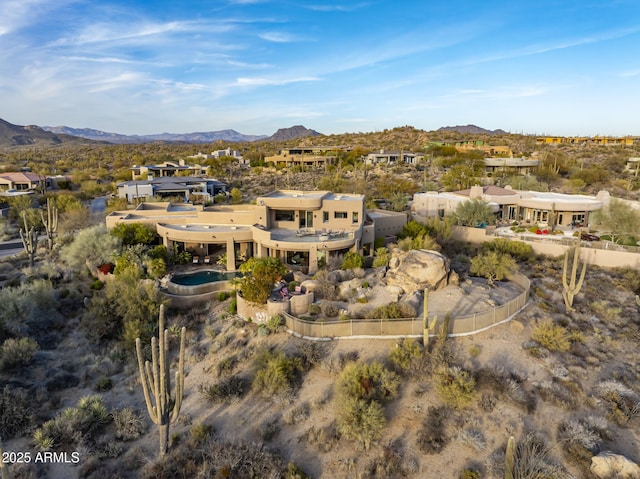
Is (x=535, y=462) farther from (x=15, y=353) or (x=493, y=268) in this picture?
(x=15, y=353)

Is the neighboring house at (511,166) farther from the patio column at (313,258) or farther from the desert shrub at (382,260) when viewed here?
the patio column at (313,258)

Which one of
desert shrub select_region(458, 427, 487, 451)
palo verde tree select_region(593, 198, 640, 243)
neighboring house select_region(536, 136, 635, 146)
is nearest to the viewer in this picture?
desert shrub select_region(458, 427, 487, 451)

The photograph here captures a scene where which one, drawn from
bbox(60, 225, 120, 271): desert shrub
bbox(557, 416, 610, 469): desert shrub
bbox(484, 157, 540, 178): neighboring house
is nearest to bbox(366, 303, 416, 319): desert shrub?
bbox(557, 416, 610, 469): desert shrub

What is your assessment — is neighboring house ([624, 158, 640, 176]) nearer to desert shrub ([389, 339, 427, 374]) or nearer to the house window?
the house window

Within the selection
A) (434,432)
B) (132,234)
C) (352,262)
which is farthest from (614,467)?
(132,234)

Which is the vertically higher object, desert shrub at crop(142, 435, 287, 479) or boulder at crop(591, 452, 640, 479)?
boulder at crop(591, 452, 640, 479)

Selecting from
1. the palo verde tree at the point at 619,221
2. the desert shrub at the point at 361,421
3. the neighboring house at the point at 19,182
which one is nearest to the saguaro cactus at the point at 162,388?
the desert shrub at the point at 361,421
